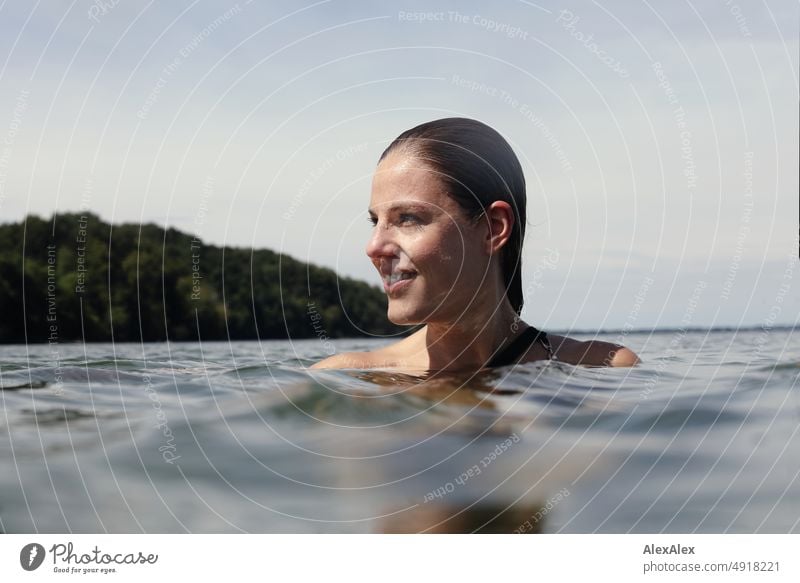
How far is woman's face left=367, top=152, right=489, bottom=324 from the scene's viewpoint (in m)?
4.50

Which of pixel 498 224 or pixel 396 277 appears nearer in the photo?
pixel 396 277

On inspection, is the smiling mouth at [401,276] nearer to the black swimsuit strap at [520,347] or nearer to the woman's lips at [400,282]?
the woman's lips at [400,282]

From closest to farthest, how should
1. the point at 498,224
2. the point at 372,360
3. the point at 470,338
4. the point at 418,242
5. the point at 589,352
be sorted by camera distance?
the point at 418,242, the point at 498,224, the point at 470,338, the point at 589,352, the point at 372,360

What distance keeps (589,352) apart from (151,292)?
6.92 m

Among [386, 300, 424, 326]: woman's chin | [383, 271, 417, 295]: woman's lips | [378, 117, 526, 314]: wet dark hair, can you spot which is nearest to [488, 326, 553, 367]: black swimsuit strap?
[378, 117, 526, 314]: wet dark hair

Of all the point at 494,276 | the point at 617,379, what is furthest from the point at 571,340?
the point at 494,276

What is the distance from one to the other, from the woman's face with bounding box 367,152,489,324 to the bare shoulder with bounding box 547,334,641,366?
0.87 m

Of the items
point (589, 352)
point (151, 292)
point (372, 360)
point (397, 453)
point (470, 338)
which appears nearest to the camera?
point (397, 453)

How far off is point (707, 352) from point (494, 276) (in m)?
2.77

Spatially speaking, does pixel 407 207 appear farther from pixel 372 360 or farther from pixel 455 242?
pixel 372 360

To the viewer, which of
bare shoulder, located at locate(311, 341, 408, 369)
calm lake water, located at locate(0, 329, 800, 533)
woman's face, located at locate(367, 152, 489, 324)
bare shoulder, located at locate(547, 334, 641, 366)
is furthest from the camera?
bare shoulder, located at locate(311, 341, 408, 369)

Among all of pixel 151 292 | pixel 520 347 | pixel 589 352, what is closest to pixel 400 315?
pixel 520 347

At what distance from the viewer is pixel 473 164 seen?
4590 millimetres

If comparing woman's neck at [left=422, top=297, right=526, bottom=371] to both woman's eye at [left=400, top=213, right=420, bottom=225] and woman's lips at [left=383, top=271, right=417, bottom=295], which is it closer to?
woman's lips at [left=383, top=271, right=417, bottom=295]
